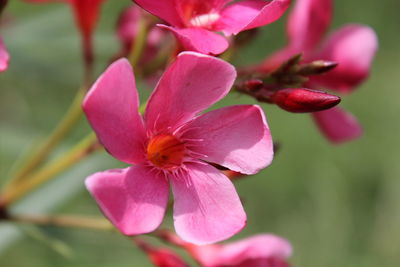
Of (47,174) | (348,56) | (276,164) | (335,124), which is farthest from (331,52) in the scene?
(276,164)

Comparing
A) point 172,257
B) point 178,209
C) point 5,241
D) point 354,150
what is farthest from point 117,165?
point 354,150

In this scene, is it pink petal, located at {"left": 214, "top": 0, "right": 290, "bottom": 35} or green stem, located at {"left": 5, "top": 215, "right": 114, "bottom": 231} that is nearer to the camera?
pink petal, located at {"left": 214, "top": 0, "right": 290, "bottom": 35}

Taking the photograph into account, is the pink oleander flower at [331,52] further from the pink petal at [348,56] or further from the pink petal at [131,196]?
the pink petal at [131,196]

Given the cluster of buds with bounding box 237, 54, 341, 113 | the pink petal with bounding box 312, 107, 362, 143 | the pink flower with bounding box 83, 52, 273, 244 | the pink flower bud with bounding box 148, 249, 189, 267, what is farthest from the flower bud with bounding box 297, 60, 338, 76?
the pink flower bud with bounding box 148, 249, 189, 267

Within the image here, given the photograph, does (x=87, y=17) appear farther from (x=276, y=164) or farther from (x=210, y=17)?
(x=276, y=164)

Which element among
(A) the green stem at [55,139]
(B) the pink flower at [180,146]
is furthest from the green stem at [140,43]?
(B) the pink flower at [180,146]

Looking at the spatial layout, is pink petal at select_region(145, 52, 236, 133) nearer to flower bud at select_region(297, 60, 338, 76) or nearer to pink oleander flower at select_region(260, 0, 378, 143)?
flower bud at select_region(297, 60, 338, 76)
